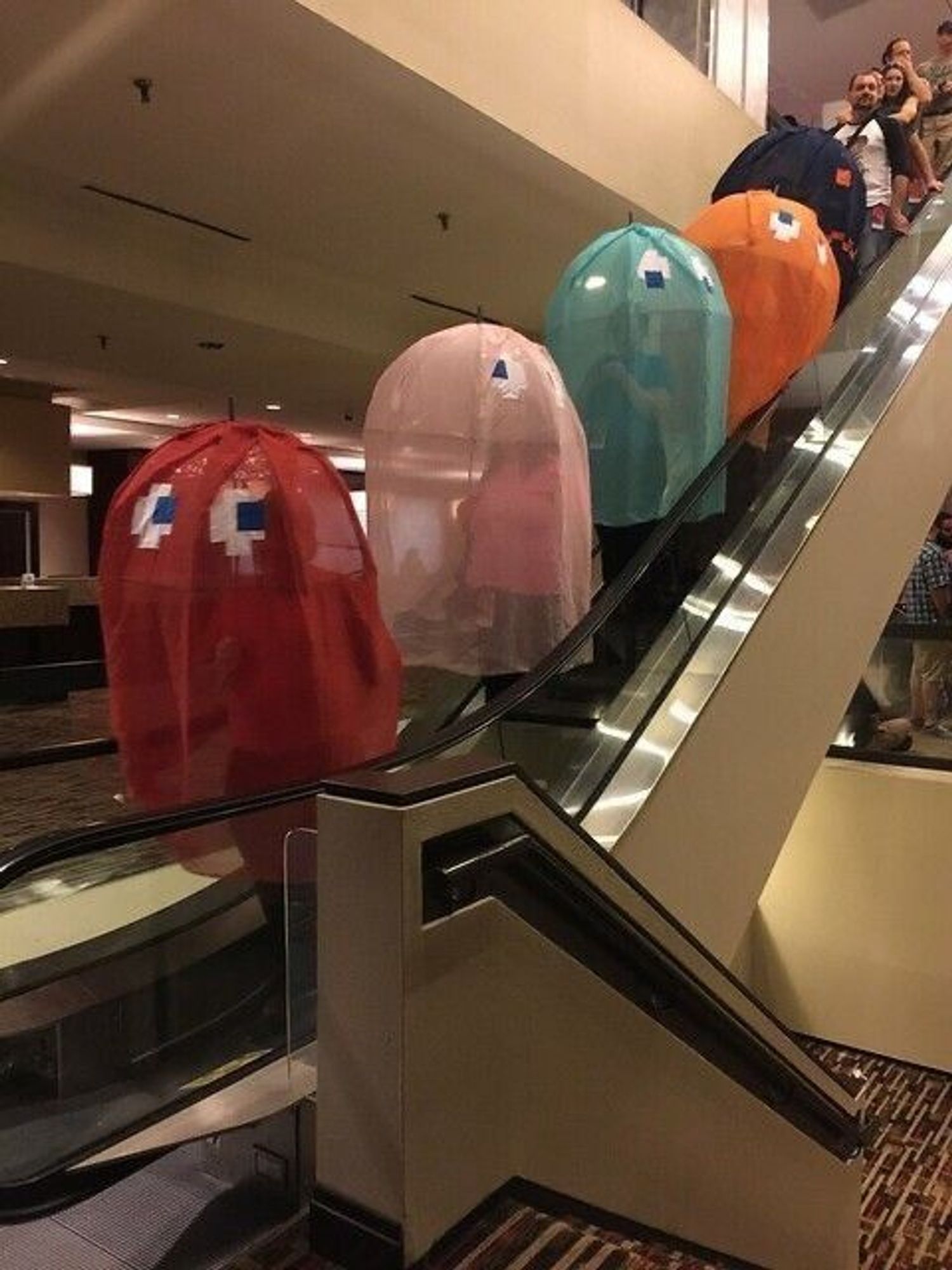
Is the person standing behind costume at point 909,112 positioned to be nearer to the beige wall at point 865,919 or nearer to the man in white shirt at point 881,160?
the man in white shirt at point 881,160

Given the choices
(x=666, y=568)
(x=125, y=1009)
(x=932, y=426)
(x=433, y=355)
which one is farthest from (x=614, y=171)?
(x=125, y=1009)

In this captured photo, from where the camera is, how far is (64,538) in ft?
55.1

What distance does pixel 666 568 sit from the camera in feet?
11.4

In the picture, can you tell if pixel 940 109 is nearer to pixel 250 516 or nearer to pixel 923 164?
pixel 923 164

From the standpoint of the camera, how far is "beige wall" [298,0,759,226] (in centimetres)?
507

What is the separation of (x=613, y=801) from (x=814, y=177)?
3.00 m

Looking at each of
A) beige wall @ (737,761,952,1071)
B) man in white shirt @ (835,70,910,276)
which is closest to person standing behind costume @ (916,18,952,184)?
man in white shirt @ (835,70,910,276)

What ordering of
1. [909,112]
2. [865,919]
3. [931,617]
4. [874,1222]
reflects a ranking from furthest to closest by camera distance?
1. [931,617]
2. [909,112]
3. [865,919]
4. [874,1222]

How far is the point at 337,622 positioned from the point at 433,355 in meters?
0.84

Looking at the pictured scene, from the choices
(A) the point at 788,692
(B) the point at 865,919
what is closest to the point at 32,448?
(B) the point at 865,919

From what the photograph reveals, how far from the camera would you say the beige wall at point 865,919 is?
15.4 ft

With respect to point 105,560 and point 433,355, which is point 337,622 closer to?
point 105,560

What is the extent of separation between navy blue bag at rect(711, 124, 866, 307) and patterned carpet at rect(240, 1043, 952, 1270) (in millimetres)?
3251

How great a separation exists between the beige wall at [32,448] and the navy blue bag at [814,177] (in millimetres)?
9657
